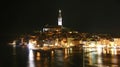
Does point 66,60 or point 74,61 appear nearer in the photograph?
point 74,61

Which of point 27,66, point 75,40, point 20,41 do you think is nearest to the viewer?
point 27,66

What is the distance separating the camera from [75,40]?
47.5 meters

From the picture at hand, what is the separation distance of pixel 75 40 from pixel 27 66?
29909mm

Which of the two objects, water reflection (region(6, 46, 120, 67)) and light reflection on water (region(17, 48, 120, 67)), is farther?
water reflection (region(6, 46, 120, 67))

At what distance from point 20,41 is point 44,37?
9.33m

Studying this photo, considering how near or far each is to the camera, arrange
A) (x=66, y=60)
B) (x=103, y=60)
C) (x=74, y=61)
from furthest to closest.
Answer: (x=103, y=60), (x=66, y=60), (x=74, y=61)

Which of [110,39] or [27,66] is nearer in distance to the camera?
[27,66]

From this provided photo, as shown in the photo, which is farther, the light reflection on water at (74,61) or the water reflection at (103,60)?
the water reflection at (103,60)

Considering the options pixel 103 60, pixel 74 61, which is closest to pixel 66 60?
pixel 74 61

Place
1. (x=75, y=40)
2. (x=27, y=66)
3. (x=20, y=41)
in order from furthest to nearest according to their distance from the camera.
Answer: (x=20, y=41) → (x=75, y=40) → (x=27, y=66)

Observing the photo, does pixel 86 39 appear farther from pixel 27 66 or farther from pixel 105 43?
pixel 27 66

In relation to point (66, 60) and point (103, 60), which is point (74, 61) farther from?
point (103, 60)

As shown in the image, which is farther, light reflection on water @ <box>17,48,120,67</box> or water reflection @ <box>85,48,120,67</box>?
water reflection @ <box>85,48,120,67</box>

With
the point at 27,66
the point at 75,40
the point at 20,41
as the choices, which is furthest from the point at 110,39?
the point at 27,66
